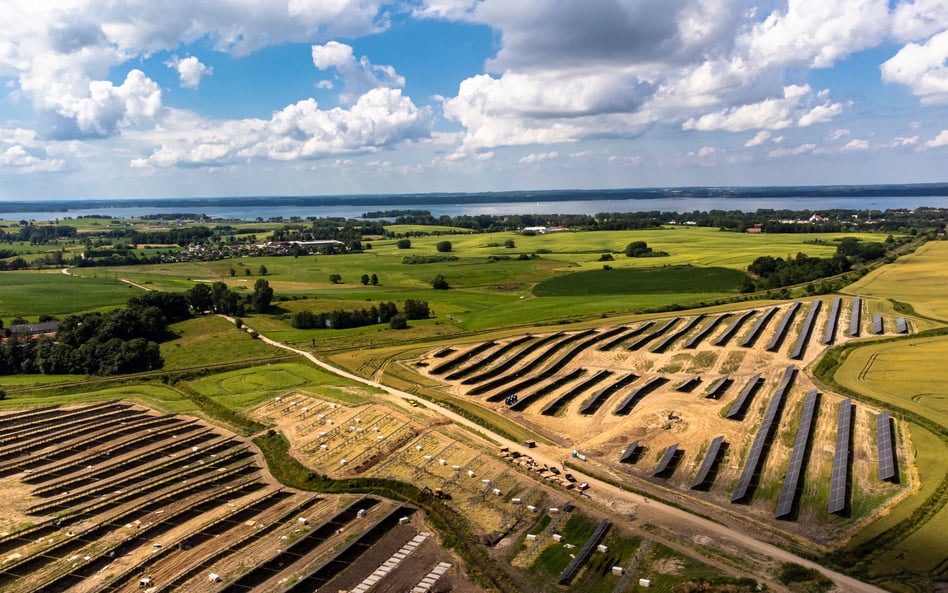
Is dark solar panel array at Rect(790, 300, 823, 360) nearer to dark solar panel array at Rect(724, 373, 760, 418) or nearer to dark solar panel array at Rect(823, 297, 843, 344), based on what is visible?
dark solar panel array at Rect(823, 297, 843, 344)

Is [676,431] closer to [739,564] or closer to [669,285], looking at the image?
[739,564]

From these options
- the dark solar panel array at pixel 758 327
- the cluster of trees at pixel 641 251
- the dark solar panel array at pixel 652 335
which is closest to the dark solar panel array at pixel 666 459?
the dark solar panel array at pixel 652 335

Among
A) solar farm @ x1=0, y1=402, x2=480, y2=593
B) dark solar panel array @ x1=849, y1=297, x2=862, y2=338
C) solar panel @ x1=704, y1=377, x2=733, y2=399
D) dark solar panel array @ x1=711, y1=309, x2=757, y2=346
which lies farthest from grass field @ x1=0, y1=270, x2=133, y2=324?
dark solar panel array @ x1=849, y1=297, x2=862, y2=338

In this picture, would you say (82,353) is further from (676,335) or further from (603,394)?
(676,335)

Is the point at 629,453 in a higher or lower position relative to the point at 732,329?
lower

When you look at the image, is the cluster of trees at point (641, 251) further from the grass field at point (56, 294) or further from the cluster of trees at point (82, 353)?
the cluster of trees at point (82, 353)

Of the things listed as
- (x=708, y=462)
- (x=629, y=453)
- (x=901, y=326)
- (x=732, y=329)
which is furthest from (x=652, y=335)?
(x=708, y=462)

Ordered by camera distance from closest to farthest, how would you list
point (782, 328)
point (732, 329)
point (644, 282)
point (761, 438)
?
point (761, 438), point (782, 328), point (732, 329), point (644, 282)
